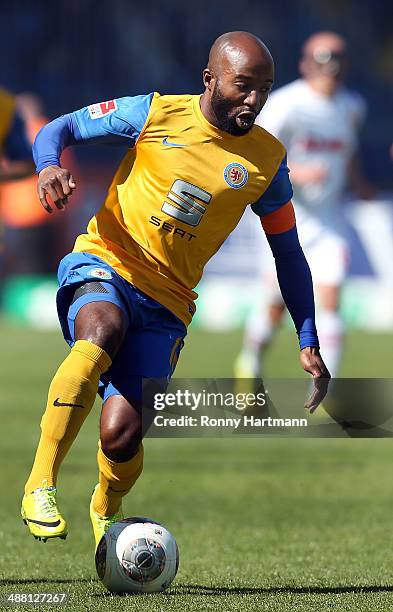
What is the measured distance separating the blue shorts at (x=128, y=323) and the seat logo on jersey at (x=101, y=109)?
0.55m

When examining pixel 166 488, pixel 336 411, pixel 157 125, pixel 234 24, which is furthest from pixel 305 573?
pixel 234 24

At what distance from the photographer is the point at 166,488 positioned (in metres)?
7.77

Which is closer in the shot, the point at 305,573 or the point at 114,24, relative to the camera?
the point at 305,573

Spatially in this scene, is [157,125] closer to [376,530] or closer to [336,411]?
[336,411]

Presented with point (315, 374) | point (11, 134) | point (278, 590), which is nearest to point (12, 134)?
point (11, 134)

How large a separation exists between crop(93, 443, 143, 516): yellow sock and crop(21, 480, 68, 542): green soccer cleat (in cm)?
71

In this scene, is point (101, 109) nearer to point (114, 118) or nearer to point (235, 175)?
point (114, 118)

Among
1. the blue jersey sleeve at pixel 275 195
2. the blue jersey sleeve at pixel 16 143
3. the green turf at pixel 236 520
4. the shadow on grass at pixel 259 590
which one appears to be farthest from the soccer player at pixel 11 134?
the shadow on grass at pixel 259 590

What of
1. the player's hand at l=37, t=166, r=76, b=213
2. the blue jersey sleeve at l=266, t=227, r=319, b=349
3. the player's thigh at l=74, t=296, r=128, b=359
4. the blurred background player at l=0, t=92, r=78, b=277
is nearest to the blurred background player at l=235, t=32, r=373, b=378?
the blue jersey sleeve at l=266, t=227, r=319, b=349

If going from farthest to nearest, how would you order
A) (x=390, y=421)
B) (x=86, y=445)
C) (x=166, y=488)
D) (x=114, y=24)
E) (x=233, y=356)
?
(x=114, y=24) < (x=233, y=356) < (x=86, y=445) < (x=166, y=488) < (x=390, y=421)

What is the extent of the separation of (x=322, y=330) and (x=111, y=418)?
217 inches

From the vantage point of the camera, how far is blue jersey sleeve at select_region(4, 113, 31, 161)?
7.96 metres

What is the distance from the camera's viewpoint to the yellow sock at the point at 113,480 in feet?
16.4

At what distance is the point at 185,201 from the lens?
192 inches
